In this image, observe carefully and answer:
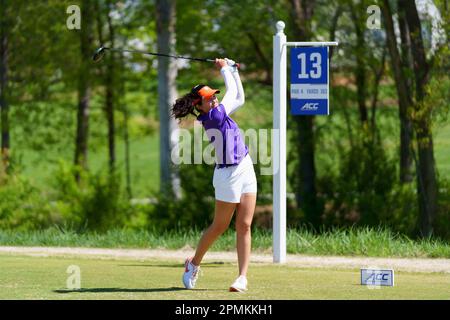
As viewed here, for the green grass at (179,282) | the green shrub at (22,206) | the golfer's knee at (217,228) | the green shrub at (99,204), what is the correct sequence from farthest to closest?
1. the green shrub at (99,204)
2. the green shrub at (22,206)
3. the golfer's knee at (217,228)
4. the green grass at (179,282)

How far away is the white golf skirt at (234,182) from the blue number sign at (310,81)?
11.6ft

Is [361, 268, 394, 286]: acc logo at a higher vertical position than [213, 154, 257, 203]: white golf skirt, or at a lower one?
lower

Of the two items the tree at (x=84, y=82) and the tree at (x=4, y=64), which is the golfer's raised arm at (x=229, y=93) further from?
the tree at (x=84, y=82)

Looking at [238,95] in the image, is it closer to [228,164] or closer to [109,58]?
[228,164]

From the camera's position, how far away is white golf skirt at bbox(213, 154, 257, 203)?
9633 millimetres

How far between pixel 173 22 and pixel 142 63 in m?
5.24

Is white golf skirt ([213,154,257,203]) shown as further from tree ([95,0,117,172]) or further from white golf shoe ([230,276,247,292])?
tree ([95,0,117,172])

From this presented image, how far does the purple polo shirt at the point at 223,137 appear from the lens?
9.59 metres

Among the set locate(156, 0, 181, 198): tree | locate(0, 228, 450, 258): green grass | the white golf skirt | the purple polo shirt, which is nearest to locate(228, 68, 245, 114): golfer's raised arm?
the purple polo shirt

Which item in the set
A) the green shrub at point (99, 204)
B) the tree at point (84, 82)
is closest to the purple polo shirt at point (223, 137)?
the green shrub at point (99, 204)

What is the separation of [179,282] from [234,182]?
4.90ft

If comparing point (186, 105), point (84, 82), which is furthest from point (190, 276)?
point (84, 82)

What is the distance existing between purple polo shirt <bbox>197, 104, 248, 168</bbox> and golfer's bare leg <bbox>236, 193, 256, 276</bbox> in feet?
1.19
